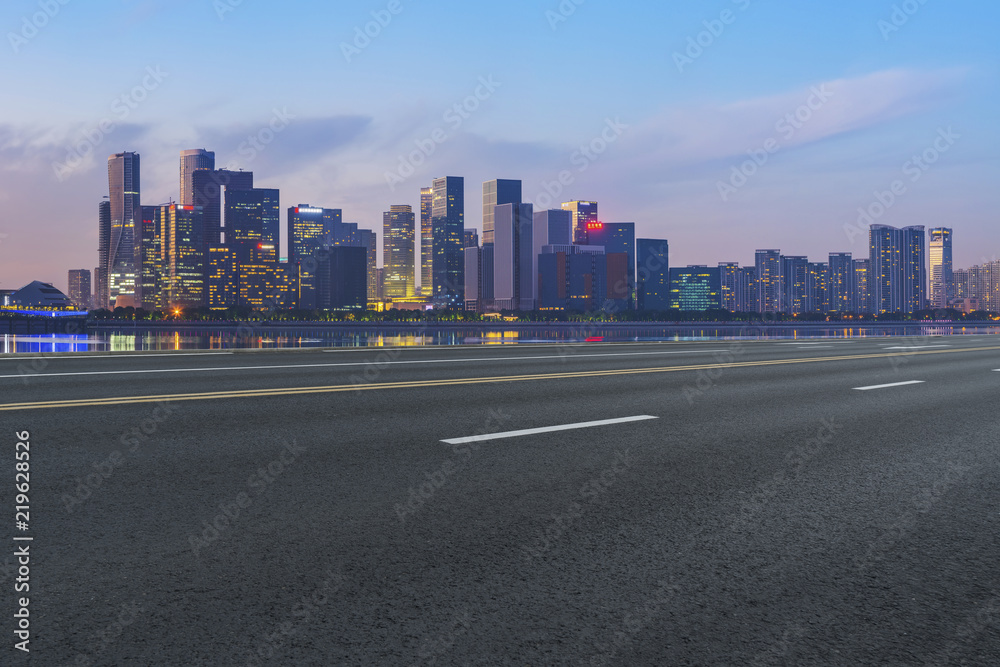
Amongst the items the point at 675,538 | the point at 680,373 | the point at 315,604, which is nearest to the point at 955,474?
the point at 675,538

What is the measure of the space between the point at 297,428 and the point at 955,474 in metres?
6.37

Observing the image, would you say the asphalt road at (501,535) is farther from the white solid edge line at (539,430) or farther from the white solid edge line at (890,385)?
the white solid edge line at (890,385)

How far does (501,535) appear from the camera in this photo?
4355 millimetres

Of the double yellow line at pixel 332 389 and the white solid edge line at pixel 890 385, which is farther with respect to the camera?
the white solid edge line at pixel 890 385

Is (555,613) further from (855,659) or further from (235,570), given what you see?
(235,570)

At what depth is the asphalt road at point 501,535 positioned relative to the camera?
9.85ft

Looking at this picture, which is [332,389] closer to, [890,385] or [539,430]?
[539,430]

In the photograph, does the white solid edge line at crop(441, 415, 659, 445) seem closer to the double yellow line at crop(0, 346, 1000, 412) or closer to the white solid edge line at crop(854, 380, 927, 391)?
the double yellow line at crop(0, 346, 1000, 412)

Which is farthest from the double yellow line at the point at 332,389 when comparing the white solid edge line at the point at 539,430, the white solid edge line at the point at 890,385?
the white solid edge line at the point at 539,430

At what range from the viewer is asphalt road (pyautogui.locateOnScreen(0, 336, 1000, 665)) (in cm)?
300

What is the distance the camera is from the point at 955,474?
6285 mm

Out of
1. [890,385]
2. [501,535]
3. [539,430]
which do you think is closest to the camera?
[501,535]

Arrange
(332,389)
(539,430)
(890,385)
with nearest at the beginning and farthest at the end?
(539,430)
(332,389)
(890,385)

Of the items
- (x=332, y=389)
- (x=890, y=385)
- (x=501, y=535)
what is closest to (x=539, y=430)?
(x=501, y=535)
